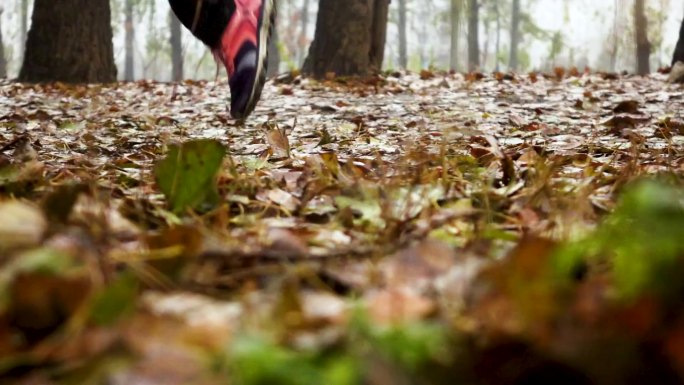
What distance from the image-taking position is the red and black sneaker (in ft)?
7.27

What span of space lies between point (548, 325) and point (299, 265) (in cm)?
30

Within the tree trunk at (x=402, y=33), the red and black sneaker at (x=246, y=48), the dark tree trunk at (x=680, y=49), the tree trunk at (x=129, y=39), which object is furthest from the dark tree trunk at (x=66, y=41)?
the tree trunk at (x=129, y=39)

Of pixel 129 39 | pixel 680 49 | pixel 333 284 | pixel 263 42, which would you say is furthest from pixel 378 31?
pixel 129 39

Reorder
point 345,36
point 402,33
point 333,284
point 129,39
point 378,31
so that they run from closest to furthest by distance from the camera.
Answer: point 333,284 < point 345,36 < point 378,31 < point 402,33 < point 129,39

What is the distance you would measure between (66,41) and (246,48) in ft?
18.4

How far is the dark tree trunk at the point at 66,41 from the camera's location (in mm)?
7094

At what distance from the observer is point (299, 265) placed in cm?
72

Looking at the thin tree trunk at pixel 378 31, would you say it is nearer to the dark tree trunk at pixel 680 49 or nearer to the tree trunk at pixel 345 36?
the tree trunk at pixel 345 36

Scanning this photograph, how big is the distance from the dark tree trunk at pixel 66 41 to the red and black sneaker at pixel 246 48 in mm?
5395

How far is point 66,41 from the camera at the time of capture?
23.5 feet

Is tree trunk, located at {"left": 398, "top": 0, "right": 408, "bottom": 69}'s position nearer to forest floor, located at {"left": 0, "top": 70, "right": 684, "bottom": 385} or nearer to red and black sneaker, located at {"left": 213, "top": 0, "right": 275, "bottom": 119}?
red and black sneaker, located at {"left": 213, "top": 0, "right": 275, "bottom": 119}

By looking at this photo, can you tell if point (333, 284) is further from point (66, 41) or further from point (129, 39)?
point (129, 39)

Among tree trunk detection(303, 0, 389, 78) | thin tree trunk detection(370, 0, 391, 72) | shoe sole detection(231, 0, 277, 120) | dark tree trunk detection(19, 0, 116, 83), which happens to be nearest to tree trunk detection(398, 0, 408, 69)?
thin tree trunk detection(370, 0, 391, 72)

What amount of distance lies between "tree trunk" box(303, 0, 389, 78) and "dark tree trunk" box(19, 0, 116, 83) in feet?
7.39
